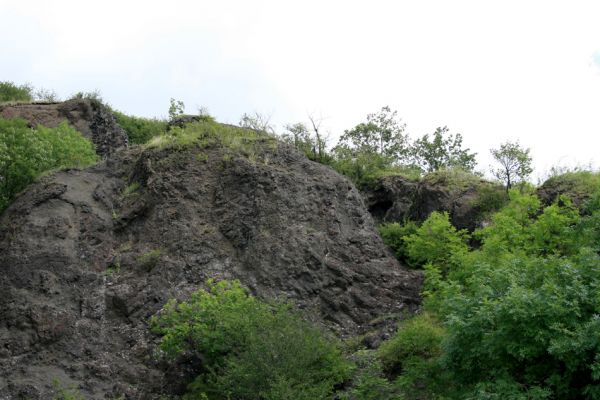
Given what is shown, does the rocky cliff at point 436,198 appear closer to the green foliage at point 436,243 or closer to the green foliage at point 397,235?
the green foliage at point 397,235

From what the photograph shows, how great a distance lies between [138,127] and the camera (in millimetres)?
40500

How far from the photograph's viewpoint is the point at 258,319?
651 inches

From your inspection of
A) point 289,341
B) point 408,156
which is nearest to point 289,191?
point 289,341

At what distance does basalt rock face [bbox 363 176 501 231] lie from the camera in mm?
26328

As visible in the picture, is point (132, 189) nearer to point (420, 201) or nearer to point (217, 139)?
point (217, 139)

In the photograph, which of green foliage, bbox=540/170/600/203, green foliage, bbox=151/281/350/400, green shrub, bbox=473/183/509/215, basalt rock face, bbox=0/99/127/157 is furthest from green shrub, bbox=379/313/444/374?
basalt rock face, bbox=0/99/127/157

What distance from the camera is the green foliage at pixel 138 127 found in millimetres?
39750

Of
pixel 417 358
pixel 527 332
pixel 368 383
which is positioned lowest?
pixel 368 383

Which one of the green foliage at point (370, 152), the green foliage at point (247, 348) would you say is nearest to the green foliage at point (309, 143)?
the green foliage at point (370, 152)

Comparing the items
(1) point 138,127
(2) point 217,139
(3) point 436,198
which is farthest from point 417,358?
(1) point 138,127

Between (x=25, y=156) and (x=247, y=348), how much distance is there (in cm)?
1232

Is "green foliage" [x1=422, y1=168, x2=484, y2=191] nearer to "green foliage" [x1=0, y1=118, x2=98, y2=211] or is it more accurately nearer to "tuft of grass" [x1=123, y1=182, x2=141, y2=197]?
"tuft of grass" [x1=123, y1=182, x2=141, y2=197]

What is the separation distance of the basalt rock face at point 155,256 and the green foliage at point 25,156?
970 millimetres

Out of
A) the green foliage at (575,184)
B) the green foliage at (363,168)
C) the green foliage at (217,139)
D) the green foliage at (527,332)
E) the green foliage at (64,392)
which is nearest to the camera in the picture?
the green foliage at (527,332)
